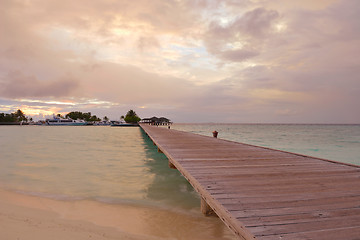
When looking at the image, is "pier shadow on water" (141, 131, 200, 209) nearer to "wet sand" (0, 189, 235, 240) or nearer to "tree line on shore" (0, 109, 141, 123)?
"wet sand" (0, 189, 235, 240)

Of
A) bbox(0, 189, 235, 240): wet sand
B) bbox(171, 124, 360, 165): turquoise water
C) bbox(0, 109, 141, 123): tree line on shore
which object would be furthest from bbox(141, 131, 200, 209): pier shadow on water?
bbox(0, 109, 141, 123): tree line on shore

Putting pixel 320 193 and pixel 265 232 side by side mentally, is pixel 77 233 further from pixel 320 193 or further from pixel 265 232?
pixel 320 193

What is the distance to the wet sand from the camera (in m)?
3.79

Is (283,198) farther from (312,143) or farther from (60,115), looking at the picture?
(60,115)

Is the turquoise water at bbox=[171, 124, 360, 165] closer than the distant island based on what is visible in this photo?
Yes

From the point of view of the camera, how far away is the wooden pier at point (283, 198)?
2.34m

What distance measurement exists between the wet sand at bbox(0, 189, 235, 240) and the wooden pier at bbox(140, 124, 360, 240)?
1.61 ft

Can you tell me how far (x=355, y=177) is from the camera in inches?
176

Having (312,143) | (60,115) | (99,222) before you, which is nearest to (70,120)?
(60,115)

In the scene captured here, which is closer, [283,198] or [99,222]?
[283,198]

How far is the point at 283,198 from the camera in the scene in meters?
3.20

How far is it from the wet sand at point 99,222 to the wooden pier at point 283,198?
1.61 feet

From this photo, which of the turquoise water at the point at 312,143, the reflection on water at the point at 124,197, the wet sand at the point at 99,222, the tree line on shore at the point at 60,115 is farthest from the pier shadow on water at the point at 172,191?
the tree line on shore at the point at 60,115

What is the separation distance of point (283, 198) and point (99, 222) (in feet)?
11.5
